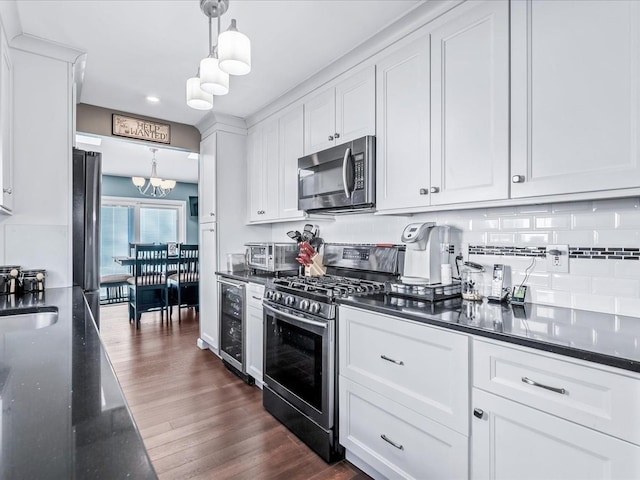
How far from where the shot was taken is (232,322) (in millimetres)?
3182

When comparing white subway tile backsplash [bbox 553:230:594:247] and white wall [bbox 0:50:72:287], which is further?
white wall [bbox 0:50:72:287]

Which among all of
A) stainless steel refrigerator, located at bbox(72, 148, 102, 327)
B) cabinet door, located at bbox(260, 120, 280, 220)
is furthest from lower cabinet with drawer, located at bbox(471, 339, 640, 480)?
stainless steel refrigerator, located at bbox(72, 148, 102, 327)

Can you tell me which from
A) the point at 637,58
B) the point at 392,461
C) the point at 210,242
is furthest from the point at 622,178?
the point at 210,242

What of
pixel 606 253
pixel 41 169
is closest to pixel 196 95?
pixel 41 169

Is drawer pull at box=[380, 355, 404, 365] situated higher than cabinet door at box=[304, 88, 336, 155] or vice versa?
cabinet door at box=[304, 88, 336, 155]

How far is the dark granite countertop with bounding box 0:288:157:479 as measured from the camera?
1.44ft

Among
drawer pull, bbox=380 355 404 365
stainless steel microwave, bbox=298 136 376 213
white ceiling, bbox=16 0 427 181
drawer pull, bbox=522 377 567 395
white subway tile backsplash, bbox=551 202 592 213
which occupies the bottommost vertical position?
drawer pull, bbox=380 355 404 365

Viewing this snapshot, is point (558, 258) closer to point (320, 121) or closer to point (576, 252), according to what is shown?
point (576, 252)

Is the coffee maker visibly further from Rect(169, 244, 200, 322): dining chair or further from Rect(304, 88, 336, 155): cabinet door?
Rect(169, 244, 200, 322): dining chair

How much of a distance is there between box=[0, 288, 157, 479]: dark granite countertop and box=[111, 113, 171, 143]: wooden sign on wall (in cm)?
278

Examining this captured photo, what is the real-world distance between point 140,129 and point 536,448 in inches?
151

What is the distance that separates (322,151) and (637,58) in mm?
1683

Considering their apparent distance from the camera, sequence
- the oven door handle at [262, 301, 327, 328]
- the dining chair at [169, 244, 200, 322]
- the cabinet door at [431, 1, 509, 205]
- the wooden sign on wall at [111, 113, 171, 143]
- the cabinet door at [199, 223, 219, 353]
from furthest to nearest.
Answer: the dining chair at [169, 244, 200, 322] < the cabinet door at [199, 223, 219, 353] < the wooden sign on wall at [111, 113, 171, 143] < the oven door handle at [262, 301, 327, 328] < the cabinet door at [431, 1, 509, 205]

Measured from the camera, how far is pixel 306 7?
75.5 inches
